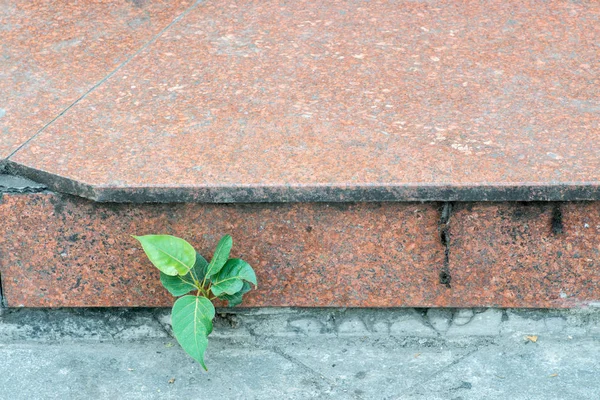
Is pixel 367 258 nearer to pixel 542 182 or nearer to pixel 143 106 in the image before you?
pixel 542 182

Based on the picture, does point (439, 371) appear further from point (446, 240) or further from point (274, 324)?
point (274, 324)

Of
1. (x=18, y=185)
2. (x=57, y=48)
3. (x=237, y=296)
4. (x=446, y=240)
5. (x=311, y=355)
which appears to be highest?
(x=57, y=48)

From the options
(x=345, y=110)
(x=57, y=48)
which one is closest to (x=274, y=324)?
(x=345, y=110)

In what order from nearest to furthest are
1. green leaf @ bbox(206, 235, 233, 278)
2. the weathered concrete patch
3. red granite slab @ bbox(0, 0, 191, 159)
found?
1. green leaf @ bbox(206, 235, 233, 278)
2. the weathered concrete patch
3. red granite slab @ bbox(0, 0, 191, 159)

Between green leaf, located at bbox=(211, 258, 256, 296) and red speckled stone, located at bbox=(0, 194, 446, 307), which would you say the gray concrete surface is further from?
green leaf, located at bbox=(211, 258, 256, 296)

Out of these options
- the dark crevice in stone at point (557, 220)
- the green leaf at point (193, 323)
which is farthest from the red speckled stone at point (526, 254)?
the green leaf at point (193, 323)

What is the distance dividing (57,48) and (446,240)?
1415 millimetres

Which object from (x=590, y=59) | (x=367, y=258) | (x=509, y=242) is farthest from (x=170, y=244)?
(x=590, y=59)

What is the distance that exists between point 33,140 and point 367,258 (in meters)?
0.94

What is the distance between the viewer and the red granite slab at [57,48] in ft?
6.84

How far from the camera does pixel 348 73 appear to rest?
219cm

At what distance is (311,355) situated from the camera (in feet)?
6.34

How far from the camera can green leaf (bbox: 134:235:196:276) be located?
1.71 m

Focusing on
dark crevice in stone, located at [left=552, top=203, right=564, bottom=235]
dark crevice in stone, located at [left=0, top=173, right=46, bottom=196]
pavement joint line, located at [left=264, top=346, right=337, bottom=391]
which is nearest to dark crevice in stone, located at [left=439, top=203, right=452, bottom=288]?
dark crevice in stone, located at [left=552, top=203, right=564, bottom=235]
